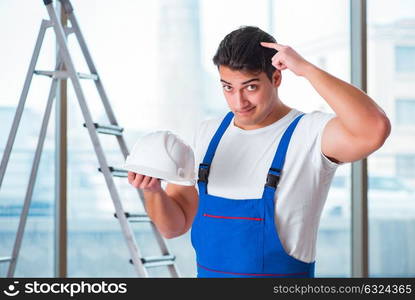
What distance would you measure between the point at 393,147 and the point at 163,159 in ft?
8.73

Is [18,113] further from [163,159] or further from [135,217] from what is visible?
[163,159]

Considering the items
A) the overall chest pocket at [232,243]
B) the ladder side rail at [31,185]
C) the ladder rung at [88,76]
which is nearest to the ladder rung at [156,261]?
the ladder side rail at [31,185]

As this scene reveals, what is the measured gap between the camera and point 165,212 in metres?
2.13

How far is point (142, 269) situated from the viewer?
343 centimetres

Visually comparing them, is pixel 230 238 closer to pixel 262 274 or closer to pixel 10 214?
pixel 262 274

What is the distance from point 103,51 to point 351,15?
1524 mm

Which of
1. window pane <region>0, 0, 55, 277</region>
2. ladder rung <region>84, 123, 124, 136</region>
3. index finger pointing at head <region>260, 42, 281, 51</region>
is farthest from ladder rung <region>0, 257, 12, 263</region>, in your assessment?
index finger pointing at head <region>260, 42, 281, 51</region>

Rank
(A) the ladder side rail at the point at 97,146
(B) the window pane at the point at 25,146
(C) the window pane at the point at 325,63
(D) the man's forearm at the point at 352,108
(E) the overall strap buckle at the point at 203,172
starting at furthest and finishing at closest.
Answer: (C) the window pane at the point at 325,63 < (B) the window pane at the point at 25,146 < (A) the ladder side rail at the point at 97,146 < (E) the overall strap buckle at the point at 203,172 < (D) the man's forearm at the point at 352,108

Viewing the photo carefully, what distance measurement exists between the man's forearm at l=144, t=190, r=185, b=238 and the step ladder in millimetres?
1280

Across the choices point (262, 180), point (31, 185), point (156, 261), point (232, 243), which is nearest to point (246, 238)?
point (232, 243)

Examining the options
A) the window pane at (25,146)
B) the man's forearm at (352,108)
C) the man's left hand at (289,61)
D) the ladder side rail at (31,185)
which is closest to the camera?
the man's forearm at (352,108)

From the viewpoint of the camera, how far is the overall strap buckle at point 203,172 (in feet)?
7.25

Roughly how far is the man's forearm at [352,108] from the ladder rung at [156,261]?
1.85 m

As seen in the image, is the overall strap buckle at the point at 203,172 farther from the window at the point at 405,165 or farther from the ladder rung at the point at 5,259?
the window at the point at 405,165
